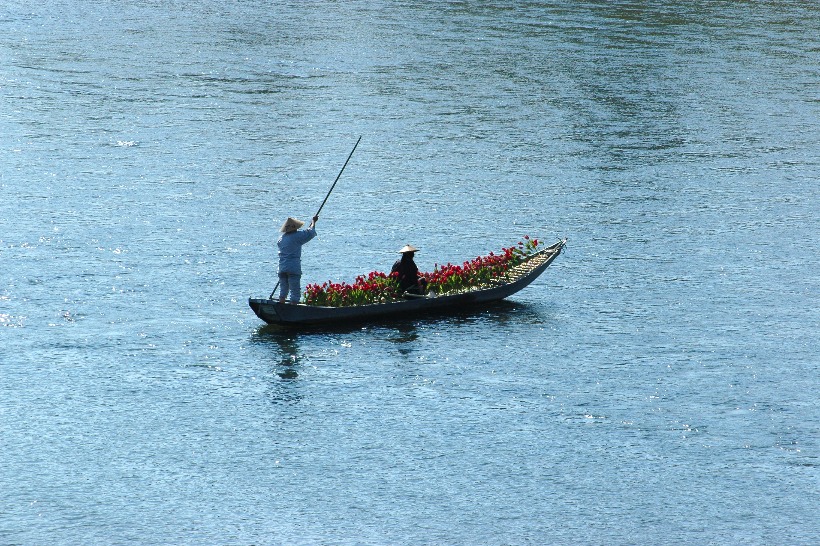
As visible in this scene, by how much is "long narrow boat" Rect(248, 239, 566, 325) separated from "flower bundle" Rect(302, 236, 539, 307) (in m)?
0.20

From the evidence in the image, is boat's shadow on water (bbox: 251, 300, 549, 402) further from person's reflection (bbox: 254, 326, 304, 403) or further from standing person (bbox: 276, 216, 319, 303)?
standing person (bbox: 276, 216, 319, 303)

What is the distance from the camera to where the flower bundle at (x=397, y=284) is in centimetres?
3139

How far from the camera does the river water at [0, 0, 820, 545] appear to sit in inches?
891

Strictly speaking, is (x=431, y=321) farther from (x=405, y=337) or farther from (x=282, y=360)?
(x=282, y=360)

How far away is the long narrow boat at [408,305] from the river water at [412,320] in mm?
471

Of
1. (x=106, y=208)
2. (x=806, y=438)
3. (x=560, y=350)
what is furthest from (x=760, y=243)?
(x=106, y=208)

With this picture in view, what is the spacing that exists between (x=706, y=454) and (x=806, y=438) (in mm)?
2299

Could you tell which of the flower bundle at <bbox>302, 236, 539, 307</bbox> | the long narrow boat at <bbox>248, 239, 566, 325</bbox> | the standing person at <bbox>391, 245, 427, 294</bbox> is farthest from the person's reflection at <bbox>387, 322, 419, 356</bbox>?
the standing person at <bbox>391, 245, 427, 294</bbox>

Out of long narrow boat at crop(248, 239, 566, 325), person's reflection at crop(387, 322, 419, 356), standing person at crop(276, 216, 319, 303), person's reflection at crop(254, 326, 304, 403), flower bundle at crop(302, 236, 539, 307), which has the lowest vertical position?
person's reflection at crop(254, 326, 304, 403)

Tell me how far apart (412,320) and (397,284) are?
941 mm

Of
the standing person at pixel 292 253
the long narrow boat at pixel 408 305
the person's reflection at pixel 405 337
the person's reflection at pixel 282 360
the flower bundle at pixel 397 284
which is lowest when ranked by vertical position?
the person's reflection at pixel 282 360

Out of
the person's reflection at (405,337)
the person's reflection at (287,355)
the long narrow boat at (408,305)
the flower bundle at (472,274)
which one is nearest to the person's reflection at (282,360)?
the person's reflection at (287,355)

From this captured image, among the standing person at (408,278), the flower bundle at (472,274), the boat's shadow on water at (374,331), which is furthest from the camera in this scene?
the flower bundle at (472,274)

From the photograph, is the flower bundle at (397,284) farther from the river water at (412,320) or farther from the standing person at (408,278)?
the river water at (412,320)
